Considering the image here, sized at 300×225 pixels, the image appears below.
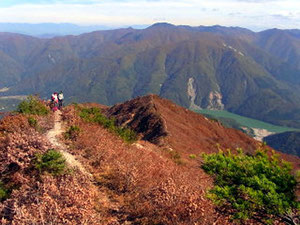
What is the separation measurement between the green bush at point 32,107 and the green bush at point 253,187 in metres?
21.6

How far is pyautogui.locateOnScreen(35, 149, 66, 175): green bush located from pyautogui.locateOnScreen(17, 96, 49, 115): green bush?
43.9 ft

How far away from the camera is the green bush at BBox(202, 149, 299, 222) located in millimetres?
12609

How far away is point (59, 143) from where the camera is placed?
82.9ft

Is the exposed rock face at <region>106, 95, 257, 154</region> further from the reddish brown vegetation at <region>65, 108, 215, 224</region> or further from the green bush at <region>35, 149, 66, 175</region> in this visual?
the green bush at <region>35, 149, 66, 175</region>

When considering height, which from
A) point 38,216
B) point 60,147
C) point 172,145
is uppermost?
point 38,216

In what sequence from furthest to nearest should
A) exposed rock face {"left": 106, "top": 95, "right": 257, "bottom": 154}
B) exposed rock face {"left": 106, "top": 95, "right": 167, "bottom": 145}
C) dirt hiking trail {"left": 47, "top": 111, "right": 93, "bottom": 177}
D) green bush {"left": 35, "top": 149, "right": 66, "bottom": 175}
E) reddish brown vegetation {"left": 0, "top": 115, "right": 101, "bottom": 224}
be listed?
exposed rock face {"left": 106, "top": 95, "right": 167, "bottom": 145} < exposed rock face {"left": 106, "top": 95, "right": 257, "bottom": 154} < dirt hiking trail {"left": 47, "top": 111, "right": 93, "bottom": 177} < green bush {"left": 35, "top": 149, "right": 66, "bottom": 175} < reddish brown vegetation {"left": 0, "top": 115, "right": 101, "bottom": 224}

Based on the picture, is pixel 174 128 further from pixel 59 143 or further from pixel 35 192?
pixel 35 192

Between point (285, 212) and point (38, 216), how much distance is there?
10.5 metres

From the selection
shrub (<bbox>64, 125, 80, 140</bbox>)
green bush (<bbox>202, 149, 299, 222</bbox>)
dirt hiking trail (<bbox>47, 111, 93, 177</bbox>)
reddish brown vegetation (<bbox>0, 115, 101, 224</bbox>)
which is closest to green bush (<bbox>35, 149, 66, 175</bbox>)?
reddish brown vegetation (<bbox>0, 115, 101, 224</bbox>)

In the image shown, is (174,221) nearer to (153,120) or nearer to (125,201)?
(125,201)

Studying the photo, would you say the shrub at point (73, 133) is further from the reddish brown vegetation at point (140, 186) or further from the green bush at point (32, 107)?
the green bush at point (32, 107)

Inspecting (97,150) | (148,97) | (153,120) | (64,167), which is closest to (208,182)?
(97,150)

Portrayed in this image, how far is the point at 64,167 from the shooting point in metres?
19.0

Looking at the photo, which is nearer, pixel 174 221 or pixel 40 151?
pixel 174 221
